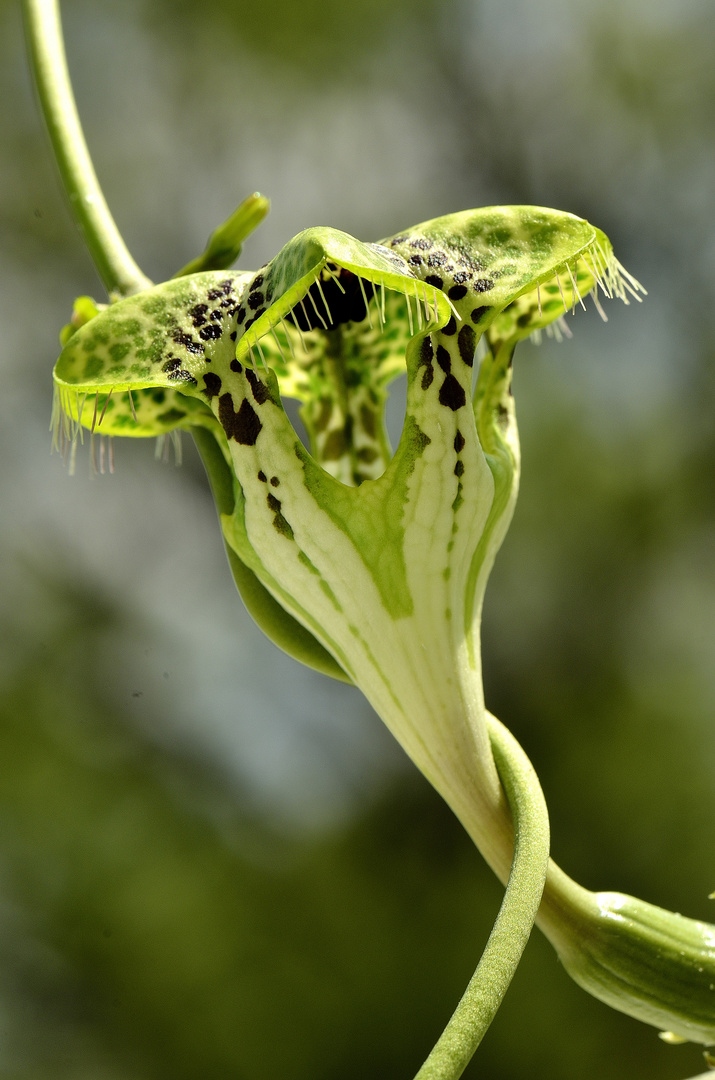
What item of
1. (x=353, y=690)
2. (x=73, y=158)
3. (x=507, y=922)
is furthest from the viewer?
(x=353, y=690)

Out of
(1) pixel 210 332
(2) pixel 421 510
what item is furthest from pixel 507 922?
(1) pixel 210 332

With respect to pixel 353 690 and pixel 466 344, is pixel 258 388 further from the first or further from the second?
pixel 353 690

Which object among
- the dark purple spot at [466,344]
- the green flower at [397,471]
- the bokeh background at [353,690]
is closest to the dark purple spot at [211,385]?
the green flower at [397,471]

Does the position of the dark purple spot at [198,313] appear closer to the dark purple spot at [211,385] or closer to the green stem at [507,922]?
the dark purple spot at [211,385]

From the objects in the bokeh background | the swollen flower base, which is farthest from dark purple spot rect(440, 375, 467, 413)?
the bokeh background

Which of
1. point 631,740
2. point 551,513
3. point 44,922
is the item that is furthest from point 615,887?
point 44,922

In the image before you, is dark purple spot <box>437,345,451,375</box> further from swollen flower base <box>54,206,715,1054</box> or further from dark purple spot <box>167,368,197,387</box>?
dark purple spot <box>167,368,197,387</box>
